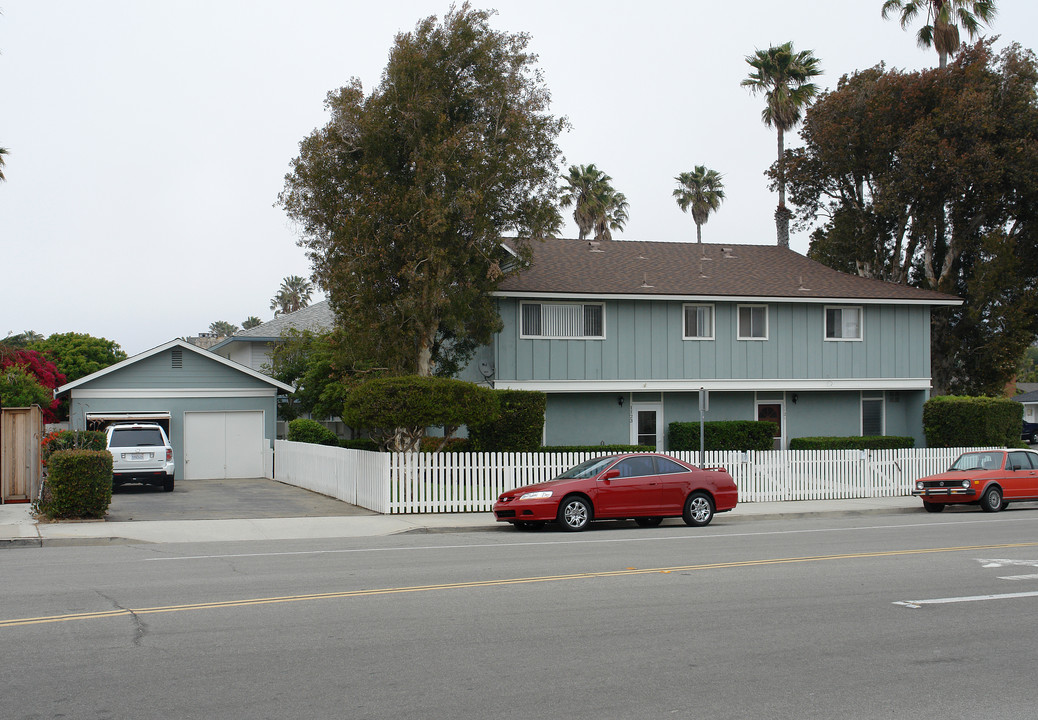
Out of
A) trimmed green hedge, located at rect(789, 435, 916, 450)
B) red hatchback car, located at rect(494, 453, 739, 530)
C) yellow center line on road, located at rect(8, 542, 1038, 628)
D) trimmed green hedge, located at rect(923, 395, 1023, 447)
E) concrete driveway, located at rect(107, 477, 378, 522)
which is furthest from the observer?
trimmed green hedge, located at rect(789, 435, 916, 450)

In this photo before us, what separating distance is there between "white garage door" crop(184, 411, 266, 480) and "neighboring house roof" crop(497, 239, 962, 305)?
33.3 ft

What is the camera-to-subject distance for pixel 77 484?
1805cm

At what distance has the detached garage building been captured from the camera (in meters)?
29.9

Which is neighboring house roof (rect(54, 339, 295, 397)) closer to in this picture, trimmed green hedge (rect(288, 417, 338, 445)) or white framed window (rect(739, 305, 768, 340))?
trimmed green hedge (rect(288, 417, 338, 445))

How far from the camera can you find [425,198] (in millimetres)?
23062

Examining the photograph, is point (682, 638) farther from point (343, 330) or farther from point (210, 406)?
point (210, 406)

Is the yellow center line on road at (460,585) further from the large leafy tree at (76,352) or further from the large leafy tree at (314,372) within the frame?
the large leafy tree at (76,352)

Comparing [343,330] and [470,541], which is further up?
[343,330]

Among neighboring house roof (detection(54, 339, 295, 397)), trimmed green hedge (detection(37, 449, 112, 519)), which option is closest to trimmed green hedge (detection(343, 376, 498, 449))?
trimmed green hedge (detection(37, 449, 112, 519))

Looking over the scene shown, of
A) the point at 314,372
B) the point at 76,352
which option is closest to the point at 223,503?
the point at 314,372

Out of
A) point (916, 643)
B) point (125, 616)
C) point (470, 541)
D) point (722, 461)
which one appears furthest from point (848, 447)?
point (125, 616)

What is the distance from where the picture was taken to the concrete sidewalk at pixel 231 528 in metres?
16.0

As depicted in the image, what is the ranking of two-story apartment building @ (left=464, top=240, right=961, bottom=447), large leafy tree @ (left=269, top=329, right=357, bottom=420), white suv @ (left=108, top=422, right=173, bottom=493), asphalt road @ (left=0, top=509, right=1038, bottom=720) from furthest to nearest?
two-story apartment building @ (left=464, top=240, right=961, bottom=447) → large leafy tree @ (left=269, top=329, right=357, bottom=420) → white suv @ (left=108, top=422, right=173, bottom=493) → asphalt road @ (left=0, top=509, right=1038, bottom=720)

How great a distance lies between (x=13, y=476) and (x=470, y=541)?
1094 centimetres
